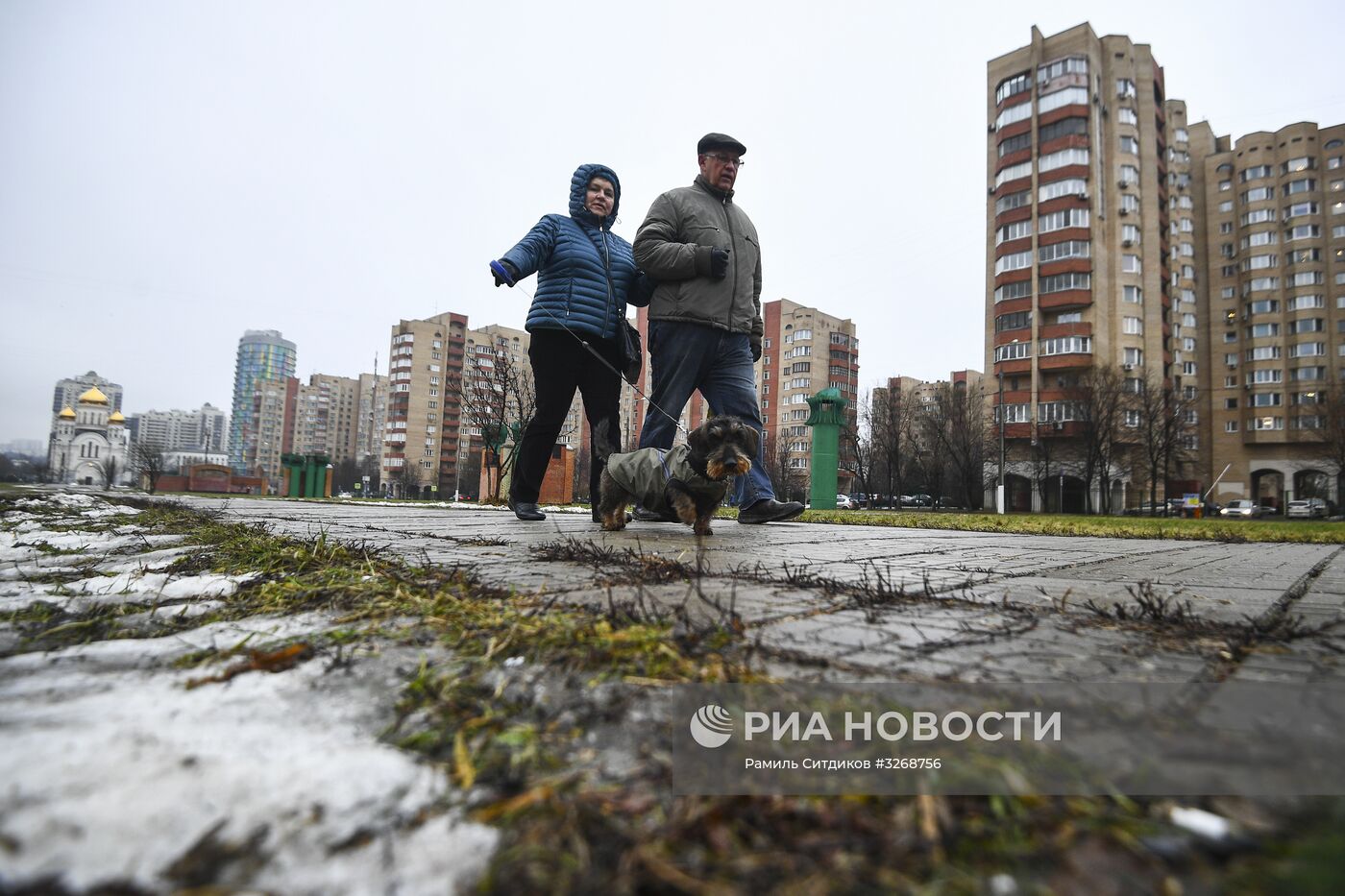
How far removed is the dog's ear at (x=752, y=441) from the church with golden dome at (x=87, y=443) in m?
87.9

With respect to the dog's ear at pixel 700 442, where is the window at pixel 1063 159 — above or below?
above

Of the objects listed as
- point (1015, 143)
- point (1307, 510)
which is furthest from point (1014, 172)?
point (1307, 510)

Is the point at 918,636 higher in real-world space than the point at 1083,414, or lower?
lower

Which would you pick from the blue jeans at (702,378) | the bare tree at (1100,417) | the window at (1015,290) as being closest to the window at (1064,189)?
the window at (1015,290)

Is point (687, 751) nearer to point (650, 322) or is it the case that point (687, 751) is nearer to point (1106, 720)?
point (1106, 720)

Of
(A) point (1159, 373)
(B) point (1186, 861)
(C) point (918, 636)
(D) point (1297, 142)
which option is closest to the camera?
(B) point (1186, 861)

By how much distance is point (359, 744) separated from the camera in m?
0.90

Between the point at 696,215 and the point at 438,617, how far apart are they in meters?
4.57

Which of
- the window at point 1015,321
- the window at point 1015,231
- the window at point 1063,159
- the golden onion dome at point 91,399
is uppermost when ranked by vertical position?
the window at point 1063,159

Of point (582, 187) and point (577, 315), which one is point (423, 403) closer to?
point (582, 187)

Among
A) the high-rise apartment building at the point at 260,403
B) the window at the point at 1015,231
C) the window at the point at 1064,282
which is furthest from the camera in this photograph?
the high-rise apartment building at the point at 260,403

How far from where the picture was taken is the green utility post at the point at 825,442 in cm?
1543

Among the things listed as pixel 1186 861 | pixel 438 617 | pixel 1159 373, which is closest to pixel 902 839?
pixel 1186 861

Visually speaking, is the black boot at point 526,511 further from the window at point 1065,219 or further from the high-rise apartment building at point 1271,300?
the high-rise apartment building at point 1271,300
